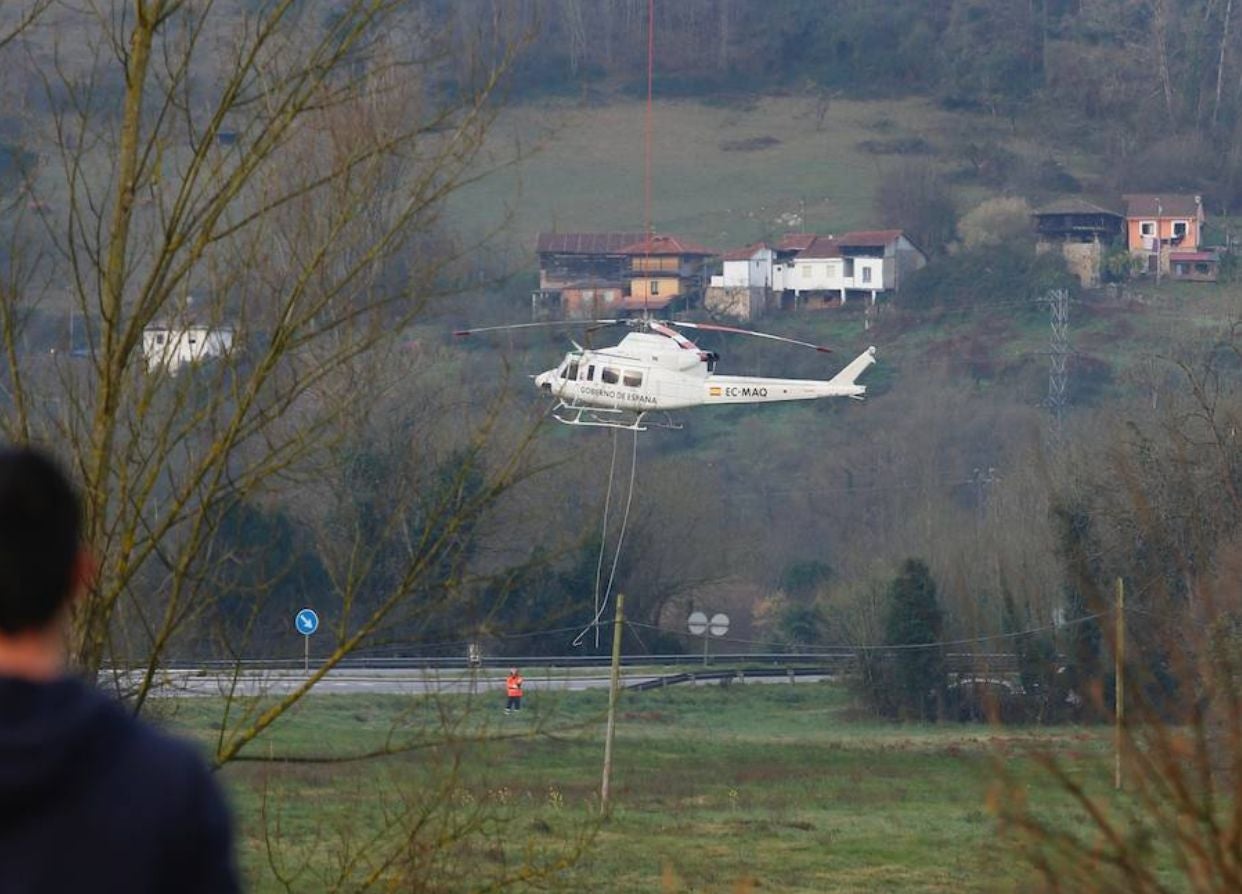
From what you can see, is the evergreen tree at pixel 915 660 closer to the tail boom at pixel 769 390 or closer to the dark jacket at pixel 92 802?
the tail boom at pixel 769 390

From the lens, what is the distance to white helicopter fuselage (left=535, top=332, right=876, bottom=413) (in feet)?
78.9

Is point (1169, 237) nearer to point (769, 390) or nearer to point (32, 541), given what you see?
point (769, 390)

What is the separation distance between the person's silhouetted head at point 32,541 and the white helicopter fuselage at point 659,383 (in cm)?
2146

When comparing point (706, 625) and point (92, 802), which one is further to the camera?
point (706, 625)

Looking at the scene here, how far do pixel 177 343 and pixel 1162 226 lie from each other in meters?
82.7

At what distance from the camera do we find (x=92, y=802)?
6.85 ft

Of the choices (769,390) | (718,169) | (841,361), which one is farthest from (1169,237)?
(769,390)

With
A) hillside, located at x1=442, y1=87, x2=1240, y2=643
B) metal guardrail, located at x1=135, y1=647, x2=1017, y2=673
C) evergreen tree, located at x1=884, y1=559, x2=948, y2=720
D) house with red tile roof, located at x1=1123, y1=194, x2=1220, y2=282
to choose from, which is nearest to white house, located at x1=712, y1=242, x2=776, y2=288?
hillside, located at x1=442, y1=87, x2=1240, y2=643

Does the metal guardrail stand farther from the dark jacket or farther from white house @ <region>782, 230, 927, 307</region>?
white house @ <region>782, 230, 927, 307</region>

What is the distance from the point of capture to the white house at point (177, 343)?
678 centimetres

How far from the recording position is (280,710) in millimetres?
6438

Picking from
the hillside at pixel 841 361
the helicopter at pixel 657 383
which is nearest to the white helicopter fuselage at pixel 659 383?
the helicopter at pixel 657 383

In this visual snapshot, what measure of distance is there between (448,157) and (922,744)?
21450 millimetres

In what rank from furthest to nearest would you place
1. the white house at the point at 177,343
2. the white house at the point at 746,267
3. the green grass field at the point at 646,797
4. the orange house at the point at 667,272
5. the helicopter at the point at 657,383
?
the white house at the point at 746,267
the orange house at the point at 667,272
the helicopter at the point at 657,383
the green grass field at the point at 646,797
the white house at the point at 177,343
